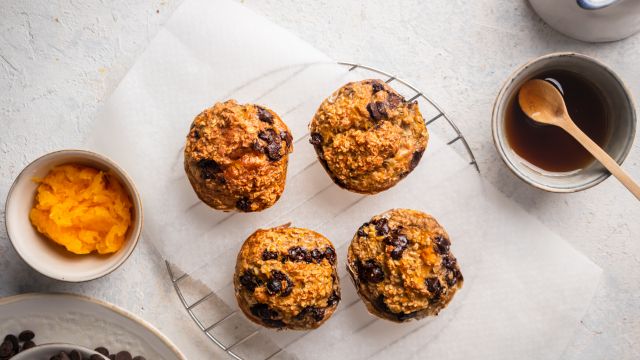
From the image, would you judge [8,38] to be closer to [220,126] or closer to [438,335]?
[220,126]

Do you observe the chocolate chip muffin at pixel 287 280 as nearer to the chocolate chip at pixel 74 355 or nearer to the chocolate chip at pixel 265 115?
the chocolate chip at pixel 265 115

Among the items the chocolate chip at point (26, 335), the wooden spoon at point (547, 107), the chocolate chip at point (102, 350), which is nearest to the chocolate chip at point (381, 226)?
the wooden spoon at point (547, 107)

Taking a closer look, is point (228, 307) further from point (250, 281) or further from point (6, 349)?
point (6, 349)

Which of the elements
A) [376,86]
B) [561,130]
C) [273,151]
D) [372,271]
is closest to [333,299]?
[372,271]

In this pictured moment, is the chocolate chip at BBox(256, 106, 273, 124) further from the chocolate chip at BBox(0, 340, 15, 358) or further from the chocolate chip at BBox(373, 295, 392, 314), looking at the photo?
the chocolate chip at BBox(0, 340, 15, 358)

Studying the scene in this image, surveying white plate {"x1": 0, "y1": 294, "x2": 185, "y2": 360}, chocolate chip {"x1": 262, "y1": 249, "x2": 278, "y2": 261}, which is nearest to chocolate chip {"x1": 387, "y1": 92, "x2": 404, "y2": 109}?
chocolate chip {"x1": 262, "y1": 249, "x2": 278, "y2": 261}

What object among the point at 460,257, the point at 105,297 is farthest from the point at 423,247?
the point at 105,297
